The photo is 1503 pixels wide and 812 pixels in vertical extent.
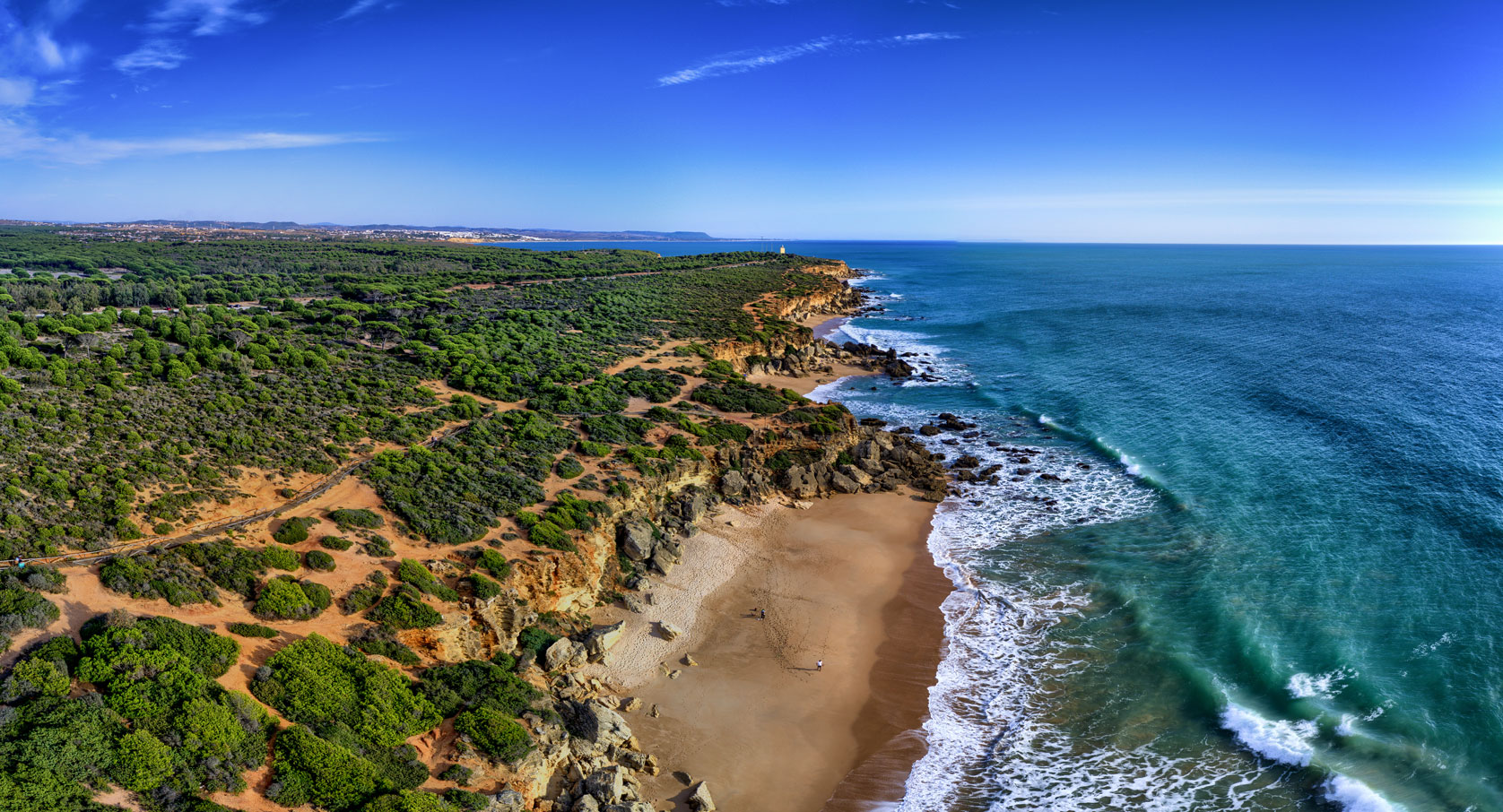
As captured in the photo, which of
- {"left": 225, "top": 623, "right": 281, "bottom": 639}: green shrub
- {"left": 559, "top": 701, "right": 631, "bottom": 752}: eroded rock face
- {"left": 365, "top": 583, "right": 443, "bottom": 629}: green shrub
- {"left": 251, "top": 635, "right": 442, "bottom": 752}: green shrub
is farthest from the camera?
{"left": 365, "top": 583, "right": 443, "bottom": 629}: green shrub

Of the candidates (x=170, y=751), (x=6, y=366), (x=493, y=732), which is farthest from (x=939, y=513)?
(x=6, y=366)

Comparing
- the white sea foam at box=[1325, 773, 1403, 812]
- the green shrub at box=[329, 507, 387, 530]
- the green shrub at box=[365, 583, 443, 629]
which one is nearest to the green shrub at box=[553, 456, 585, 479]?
the green shrub at box=[329, 507, 387, 530]

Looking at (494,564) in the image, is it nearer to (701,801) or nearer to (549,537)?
(549,537)

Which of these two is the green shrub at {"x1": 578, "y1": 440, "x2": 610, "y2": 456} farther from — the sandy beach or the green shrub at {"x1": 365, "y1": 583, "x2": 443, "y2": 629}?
the green shrub at {"x1": 365, "y1": 583, "x2": 443, "y2": 629}

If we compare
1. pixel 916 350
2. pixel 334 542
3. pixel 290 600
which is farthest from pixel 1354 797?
pixel 916 350

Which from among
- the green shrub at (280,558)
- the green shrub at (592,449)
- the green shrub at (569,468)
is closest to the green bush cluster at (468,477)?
the green shrub at (569,468)

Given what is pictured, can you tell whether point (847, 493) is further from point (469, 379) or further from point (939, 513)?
point (469, 379)

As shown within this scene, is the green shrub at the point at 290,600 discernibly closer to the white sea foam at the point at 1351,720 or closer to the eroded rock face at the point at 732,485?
the eroded rock face at the point at 732,485
